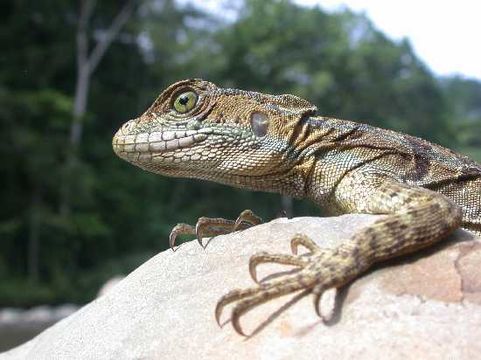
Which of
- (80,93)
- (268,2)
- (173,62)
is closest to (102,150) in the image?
(80,93)

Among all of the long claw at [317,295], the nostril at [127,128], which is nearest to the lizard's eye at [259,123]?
the nostril at [127,128]

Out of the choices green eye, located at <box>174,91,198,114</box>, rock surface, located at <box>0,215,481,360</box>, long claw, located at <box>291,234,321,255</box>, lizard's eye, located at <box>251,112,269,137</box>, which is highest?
green eye, located at <box>174,91,198,114</box>

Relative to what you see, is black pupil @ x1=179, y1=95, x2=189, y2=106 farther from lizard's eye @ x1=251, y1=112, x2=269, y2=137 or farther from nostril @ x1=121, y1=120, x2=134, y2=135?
lizard's eye @ x1=251, y1=112, x2=269, y2=137

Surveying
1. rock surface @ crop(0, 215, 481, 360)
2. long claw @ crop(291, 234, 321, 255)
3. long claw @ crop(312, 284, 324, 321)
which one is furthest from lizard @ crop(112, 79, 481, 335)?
long claw @ crop(312, 284, 324, 321)

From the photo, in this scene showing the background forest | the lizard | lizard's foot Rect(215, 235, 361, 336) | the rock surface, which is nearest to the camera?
the rock surface

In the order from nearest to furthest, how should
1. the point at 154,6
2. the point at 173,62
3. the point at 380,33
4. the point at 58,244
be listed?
1. the point at 58,244
2. the point at 154,6
3. the point at 173,62
4. the point at 380,33

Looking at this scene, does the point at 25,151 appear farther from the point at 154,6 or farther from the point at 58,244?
the point at 154,6

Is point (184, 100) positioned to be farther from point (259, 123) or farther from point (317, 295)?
point (317, 295)
